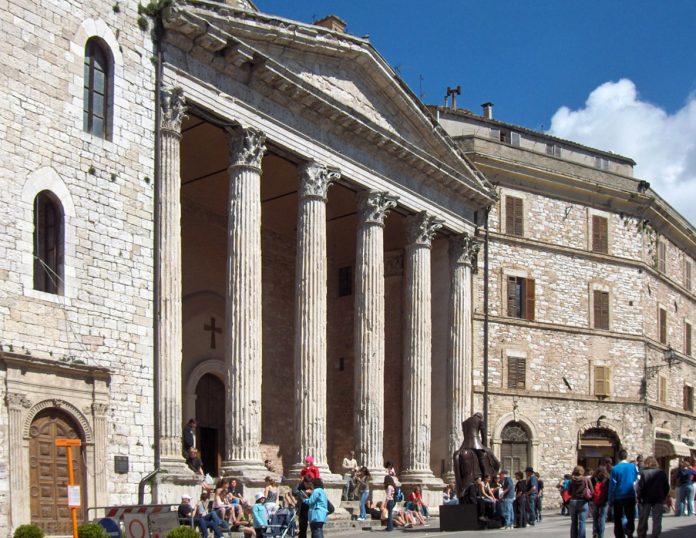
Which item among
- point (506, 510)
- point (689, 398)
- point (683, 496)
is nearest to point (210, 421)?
point (506, 510)

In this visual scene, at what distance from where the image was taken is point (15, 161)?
19672 mm

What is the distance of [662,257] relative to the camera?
4172 centimetres

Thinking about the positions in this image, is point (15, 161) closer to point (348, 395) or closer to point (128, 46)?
Answer: point (128, 46)

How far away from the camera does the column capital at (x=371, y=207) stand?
29.7 meters

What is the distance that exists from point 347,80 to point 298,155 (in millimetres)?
3321

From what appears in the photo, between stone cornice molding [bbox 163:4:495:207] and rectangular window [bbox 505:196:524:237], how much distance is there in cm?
164

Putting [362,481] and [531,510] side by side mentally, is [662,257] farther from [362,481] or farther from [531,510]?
[362,481]

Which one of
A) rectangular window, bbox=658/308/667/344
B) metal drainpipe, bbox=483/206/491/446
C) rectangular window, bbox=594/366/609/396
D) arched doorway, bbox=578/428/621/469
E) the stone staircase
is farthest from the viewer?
rectangular window, bbox=658/308/667/344

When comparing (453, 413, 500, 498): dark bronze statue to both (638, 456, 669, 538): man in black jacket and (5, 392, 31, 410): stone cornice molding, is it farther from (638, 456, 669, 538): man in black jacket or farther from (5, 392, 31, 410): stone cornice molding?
(5, 392, 31, 410): stone cornice molding

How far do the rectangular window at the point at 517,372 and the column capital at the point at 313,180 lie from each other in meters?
11.0

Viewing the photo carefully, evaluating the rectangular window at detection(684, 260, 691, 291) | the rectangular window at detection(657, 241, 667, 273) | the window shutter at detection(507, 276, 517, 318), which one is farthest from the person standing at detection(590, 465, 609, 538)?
the rectangular window at detection(684, 260, 691, 291)

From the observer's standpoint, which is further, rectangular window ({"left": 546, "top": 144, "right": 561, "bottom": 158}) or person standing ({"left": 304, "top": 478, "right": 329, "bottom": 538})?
rectangular window ({"left": 546, "top": 144, "right": 561, "bottom": 158})

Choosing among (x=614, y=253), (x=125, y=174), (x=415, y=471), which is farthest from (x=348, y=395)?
(x=125, y=174)

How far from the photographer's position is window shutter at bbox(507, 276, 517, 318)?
118 feet
